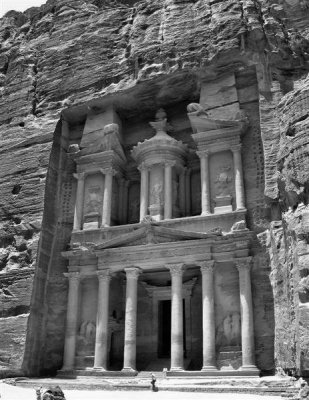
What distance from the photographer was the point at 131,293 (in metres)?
16.8

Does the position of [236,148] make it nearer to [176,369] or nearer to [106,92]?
[106,92]

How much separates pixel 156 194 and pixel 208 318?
207 inches

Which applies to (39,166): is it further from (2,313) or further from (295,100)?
(295,100)

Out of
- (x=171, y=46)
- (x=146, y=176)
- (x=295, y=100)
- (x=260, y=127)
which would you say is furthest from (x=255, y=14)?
(x=146, y=176)

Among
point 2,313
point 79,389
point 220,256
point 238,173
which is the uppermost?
point 238,173

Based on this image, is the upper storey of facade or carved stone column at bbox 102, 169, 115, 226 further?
carved stone column at bbox 102, 169, 115, 226

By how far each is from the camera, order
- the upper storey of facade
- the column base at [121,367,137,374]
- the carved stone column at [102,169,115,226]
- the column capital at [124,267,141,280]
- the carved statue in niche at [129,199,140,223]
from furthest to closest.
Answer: the carved statue in niche at [129,199,140,223] → the carved stone column at [102,169,115,226] → the upper storey of facade → the column capital at [124,267,141,280] → the column base at [121,367,137,374]

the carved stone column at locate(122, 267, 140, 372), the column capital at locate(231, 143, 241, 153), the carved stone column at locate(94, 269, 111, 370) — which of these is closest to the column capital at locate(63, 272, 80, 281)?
the carved stone column at locate(94, 269, 111, 370)

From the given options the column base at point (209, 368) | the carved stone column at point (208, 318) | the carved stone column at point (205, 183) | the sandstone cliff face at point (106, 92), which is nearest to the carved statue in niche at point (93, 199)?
the sandstone cliff face at point (106, 92)

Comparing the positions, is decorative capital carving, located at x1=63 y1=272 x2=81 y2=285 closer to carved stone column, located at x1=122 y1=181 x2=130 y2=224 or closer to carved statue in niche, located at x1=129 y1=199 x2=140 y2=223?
carved stone column, located at x1=122 y1=181 x2=130 y2=224

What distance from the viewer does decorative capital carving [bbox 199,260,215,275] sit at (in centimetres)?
1611

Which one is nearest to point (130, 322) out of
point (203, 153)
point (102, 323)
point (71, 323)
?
point (102, 323)

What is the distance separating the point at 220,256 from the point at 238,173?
9.94 feet

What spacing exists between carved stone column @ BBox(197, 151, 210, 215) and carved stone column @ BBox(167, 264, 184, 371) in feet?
7.58
